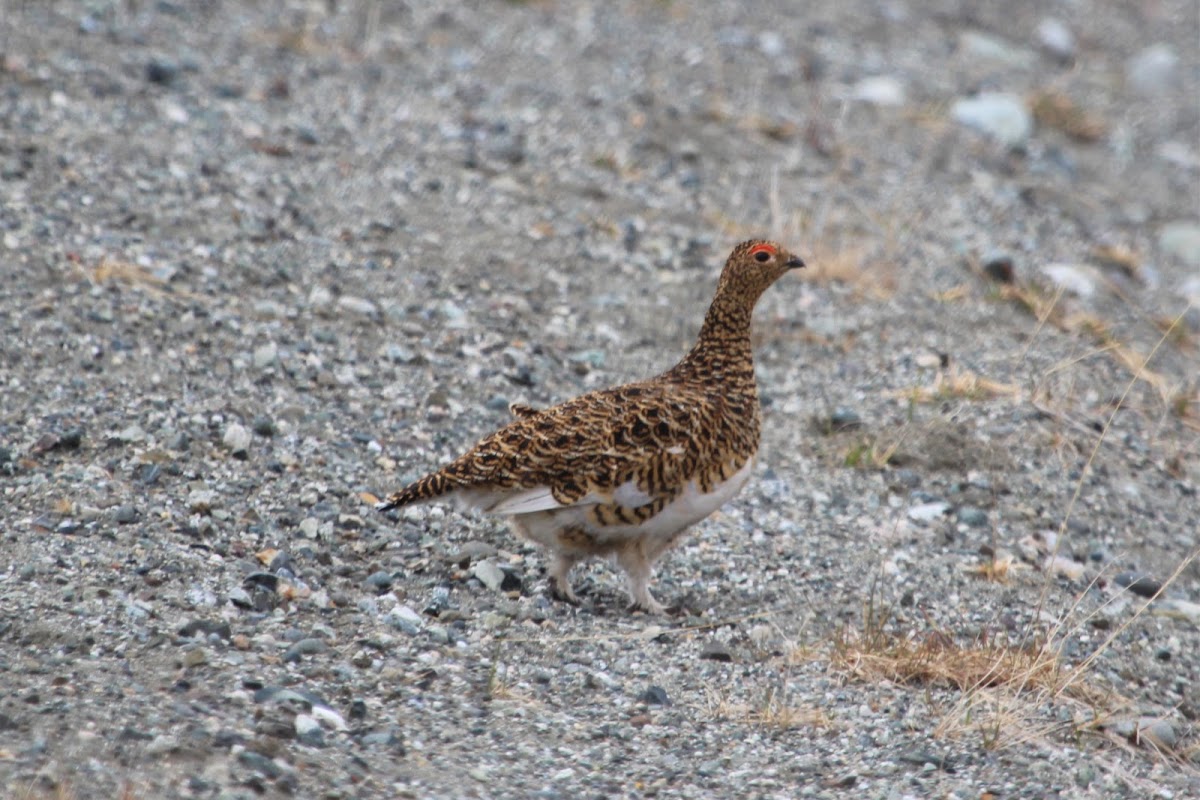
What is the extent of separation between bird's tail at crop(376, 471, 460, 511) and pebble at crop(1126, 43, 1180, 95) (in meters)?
10.6

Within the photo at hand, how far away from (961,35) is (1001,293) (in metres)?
5.31

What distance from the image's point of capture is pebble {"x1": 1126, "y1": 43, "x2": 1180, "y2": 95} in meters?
14.0

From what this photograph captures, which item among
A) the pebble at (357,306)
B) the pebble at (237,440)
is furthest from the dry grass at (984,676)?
the pebble at (357,306)

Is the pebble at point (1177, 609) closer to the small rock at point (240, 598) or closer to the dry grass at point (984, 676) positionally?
the dry grass at point (984, 676)

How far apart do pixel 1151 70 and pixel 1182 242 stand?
4.04 metres

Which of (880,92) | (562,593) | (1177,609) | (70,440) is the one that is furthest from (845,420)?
(880,92)

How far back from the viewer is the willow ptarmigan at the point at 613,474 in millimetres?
5332

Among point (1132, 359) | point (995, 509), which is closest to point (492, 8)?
point (1132, 359)

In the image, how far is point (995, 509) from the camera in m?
6.76

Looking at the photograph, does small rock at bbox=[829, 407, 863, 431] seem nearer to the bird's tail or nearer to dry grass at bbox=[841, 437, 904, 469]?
dry grass at bbox=[841, 437, 904, 469]

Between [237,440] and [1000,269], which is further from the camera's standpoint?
[1000,269]

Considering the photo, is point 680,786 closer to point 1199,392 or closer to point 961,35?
point 1199,392

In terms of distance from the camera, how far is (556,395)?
727 cm

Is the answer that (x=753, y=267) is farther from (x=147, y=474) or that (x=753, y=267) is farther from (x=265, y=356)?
(x=147, y=474)
